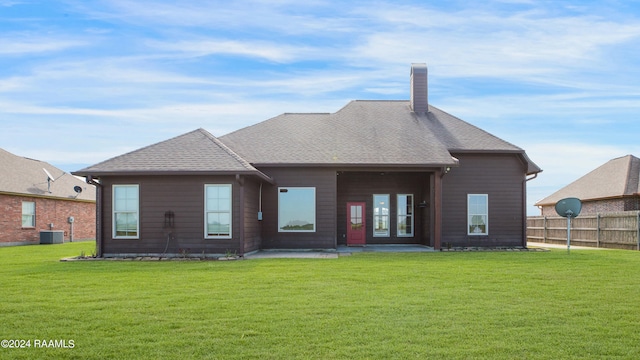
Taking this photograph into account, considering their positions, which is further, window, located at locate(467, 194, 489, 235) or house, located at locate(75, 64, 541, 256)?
window, located at locate(467, 194, 489, 235)

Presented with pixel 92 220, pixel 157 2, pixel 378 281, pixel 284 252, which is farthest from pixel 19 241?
pixel 378 281

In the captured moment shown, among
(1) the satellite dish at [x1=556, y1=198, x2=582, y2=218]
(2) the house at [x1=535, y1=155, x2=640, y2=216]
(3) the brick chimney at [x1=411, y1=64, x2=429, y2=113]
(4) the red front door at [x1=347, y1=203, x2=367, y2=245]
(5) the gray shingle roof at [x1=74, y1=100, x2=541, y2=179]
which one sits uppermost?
(3) the brick chimney at [x1=411, y1=64, x2=429, y2=113]

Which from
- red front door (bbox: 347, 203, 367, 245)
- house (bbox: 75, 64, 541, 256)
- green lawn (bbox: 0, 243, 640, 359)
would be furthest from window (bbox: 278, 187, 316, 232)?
green lawn (bbox: 0, 243, 640, 359)

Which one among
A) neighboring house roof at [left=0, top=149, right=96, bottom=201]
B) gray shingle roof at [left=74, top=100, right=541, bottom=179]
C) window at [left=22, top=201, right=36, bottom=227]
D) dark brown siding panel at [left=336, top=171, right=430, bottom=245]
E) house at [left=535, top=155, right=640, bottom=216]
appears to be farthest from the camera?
window at [left=22, top=201, right=36, bottom=227]

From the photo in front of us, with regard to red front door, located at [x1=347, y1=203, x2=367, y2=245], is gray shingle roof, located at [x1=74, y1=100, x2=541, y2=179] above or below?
above

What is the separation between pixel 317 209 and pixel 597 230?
12.1 meters

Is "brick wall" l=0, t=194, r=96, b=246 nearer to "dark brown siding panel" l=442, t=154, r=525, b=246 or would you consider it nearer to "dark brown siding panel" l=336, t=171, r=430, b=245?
"dark brown siding panel" l=336, t=171, r=430, b=245

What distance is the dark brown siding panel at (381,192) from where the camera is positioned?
2158 centimetres

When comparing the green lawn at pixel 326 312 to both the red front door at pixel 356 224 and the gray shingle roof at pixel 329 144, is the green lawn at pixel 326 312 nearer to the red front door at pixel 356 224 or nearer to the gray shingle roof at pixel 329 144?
the gray shingle roof at pixel 329 144

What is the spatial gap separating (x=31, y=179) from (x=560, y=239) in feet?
82.7

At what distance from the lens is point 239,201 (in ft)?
53.1

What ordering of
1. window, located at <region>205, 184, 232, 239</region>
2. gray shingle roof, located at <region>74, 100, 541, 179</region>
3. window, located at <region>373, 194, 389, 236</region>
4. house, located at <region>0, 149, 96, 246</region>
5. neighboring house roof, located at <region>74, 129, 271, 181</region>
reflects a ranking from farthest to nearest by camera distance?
house, located at <region>0, 149, 96, 246</region>, window, located at <region>373, 194, 389, 236</region>, gray shingle roof, located at <region>74, 100, 541, 179</region>, window, located at <region>205, 184, 232, 239</region>, neighboring house roof, located at <region>74, 129, 271, 181</region>

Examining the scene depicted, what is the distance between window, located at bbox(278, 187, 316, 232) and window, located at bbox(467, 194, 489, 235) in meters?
5.56

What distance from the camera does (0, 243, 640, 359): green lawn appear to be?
612cm
